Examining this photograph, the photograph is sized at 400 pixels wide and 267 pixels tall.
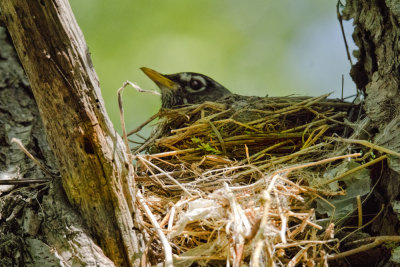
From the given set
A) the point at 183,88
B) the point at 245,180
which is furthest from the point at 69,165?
the point at 183,88

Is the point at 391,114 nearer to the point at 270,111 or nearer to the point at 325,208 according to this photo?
the point at 325,208

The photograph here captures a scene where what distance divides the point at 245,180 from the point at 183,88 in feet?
6.53

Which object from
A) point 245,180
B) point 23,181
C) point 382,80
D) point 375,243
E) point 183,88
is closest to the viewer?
point 375,243

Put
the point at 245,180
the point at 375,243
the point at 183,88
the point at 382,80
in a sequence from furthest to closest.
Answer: the point at 183,88, the point at 382,80, the point at 245,180, the point at 375,243

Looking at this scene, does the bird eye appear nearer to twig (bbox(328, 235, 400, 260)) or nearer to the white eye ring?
the white eye ring

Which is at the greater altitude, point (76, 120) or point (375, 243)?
Result: point (76, 120)

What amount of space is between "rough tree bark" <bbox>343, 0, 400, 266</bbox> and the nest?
20cm

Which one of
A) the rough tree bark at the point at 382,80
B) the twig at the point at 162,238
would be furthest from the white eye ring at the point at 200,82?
the twig at the point at 162,238

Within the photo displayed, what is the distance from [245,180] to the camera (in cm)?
256

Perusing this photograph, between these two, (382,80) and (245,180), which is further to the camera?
(382,80)

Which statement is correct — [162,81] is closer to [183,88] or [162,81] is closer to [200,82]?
[183,88]

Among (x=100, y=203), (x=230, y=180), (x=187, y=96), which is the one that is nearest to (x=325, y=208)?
(x=230, y=180)

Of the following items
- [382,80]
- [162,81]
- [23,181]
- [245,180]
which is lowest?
[245,180]

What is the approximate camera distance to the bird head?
4332 mm
